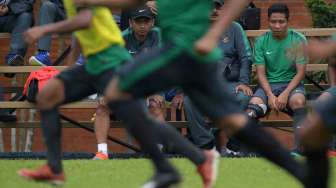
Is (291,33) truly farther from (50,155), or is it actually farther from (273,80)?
(50,155)

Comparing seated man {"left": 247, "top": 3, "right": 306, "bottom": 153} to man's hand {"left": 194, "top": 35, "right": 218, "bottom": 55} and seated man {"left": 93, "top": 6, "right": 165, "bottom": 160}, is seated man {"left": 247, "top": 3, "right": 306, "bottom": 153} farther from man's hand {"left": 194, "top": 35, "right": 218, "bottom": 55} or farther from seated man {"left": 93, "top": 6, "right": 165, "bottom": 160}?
man's hand {"left": 194, "top": 35, "right": 218, "bottom": 55}

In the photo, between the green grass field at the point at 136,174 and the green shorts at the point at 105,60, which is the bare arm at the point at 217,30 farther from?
the green grass field at the point at 136,174

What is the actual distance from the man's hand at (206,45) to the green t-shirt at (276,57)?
212 inches

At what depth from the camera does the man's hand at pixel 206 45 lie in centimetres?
668

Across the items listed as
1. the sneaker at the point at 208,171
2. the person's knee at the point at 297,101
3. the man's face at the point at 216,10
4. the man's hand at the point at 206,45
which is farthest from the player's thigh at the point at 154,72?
the man's face at the point at 216,10

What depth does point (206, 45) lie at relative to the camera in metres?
6.69

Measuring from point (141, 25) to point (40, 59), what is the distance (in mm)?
1581

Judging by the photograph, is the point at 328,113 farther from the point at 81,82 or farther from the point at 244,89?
the point at 244,89

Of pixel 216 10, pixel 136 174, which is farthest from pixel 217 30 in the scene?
pixel 216 10

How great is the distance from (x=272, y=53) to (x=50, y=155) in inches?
185

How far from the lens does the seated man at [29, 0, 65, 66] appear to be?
13.2 metres

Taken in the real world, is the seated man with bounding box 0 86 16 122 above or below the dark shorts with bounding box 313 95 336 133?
below

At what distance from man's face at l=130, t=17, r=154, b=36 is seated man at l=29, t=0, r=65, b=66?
1.41 metres

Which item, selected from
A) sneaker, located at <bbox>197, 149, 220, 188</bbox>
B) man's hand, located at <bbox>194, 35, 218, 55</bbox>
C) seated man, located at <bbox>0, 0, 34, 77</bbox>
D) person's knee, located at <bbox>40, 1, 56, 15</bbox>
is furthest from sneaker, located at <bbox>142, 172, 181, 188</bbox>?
person's knee, located at <bbox>40, 1, 56, 15</bbox>
